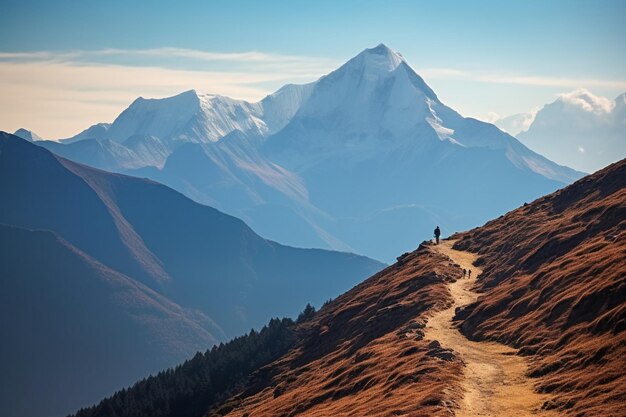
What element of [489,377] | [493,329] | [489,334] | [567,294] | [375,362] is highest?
[375,362]

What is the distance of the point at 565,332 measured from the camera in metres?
89.7

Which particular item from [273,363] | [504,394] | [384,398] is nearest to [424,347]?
[384,398]

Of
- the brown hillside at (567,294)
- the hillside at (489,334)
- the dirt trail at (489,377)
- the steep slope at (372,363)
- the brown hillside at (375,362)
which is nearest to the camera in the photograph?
the brown hillside at (567,294)

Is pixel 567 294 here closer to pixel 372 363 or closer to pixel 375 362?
pixel 375 362

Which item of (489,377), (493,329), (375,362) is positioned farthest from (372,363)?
(489,377)

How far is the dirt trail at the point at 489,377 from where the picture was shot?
7338 cm

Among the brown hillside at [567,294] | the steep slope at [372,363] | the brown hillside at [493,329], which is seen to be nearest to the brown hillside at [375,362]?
the steep slope at [372,363]

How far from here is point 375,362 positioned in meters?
109

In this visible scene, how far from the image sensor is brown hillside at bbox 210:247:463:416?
282 feet

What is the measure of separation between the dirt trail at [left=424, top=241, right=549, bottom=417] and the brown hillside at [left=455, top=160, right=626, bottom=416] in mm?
1657

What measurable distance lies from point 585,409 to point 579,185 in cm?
12502

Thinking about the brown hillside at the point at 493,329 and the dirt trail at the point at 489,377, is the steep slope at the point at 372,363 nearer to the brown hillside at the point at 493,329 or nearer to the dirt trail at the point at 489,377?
the brown hillside at the point at 493,329

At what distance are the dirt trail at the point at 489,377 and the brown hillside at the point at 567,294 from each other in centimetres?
166

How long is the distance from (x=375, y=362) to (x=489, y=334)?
15248mm
